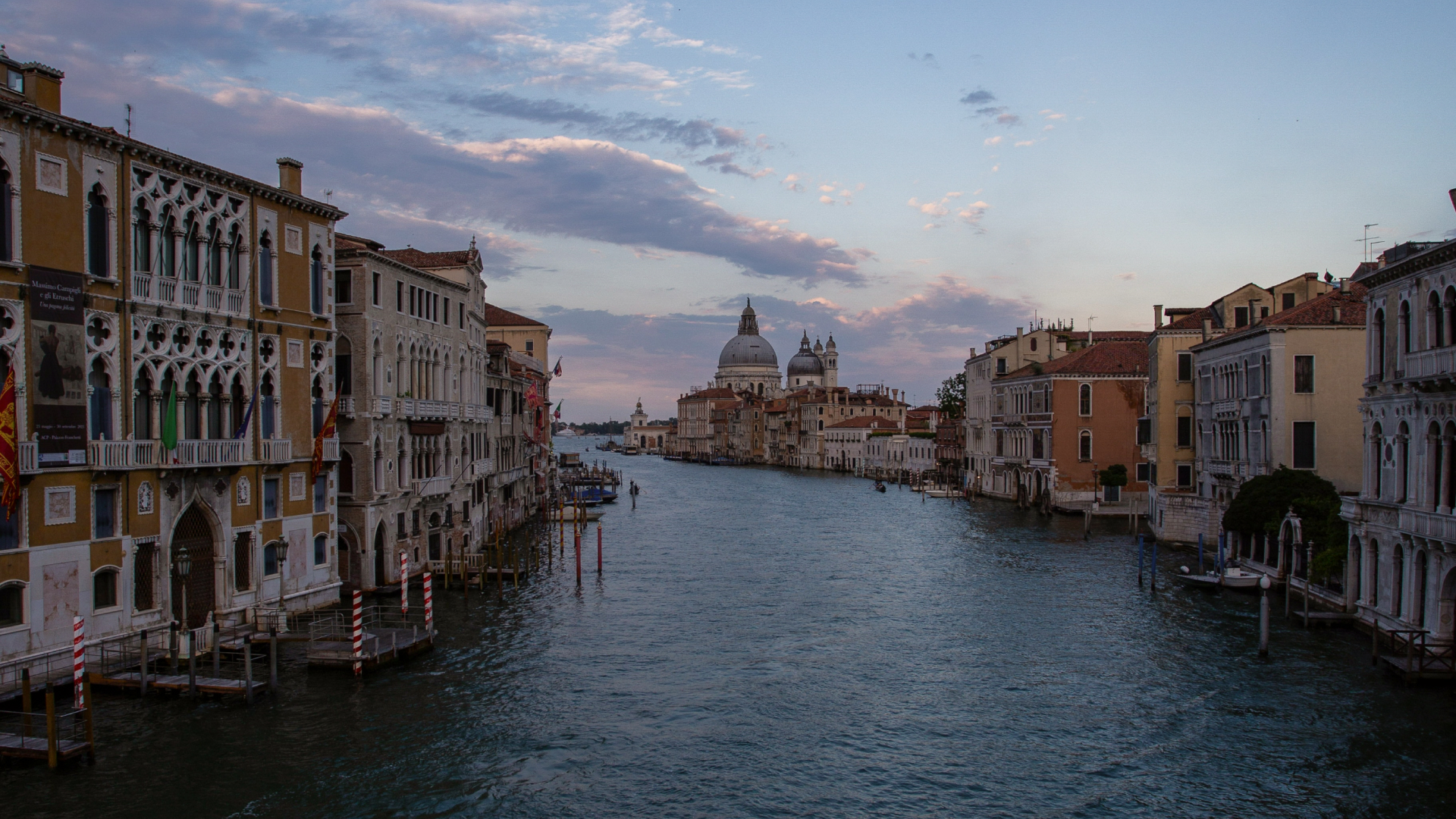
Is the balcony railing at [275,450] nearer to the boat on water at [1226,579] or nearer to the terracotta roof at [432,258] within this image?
the terracotta roof at [432,258]

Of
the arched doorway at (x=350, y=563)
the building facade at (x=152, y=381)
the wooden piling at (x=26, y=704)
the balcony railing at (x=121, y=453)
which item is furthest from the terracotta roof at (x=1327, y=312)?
the wooden piling at (x=26, y=704)

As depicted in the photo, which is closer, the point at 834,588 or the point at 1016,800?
the point at 1016,800

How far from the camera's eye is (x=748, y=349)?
190000 millimetres

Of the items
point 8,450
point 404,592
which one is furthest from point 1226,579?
point 8,450

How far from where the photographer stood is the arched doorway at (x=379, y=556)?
27703 millimetres

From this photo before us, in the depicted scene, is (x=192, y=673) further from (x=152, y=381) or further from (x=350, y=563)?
(x=350, y=563)

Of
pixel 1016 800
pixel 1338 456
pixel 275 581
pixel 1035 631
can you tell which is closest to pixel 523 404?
pixel 275 581

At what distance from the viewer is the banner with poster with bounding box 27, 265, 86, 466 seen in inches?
656

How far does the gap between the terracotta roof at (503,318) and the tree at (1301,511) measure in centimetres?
3757

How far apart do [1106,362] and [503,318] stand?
31.9 metres

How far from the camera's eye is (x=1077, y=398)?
53.9 meters

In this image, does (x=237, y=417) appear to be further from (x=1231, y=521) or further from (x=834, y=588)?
(x=1231, y=521)

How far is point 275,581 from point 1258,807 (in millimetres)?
18920

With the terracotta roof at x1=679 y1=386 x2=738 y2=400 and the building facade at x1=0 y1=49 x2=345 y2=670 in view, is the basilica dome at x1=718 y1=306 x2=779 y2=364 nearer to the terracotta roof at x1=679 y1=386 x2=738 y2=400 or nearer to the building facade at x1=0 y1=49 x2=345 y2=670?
the terracotta roof at x1=679 y1=386 x2=738 y2=400
